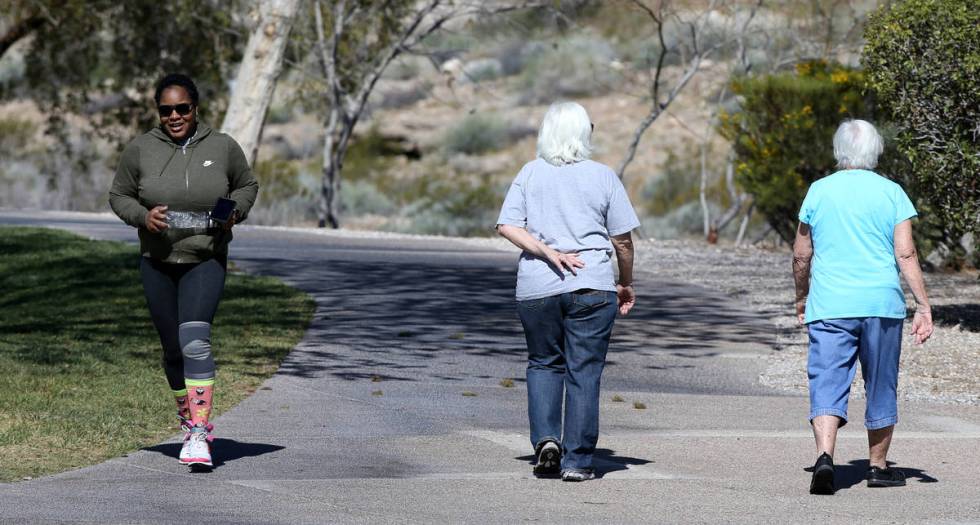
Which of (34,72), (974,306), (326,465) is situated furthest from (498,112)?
(326,465)

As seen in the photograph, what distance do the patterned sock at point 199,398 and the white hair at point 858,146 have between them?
3017 millimetres

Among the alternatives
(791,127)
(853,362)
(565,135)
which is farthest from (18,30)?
(853,362)

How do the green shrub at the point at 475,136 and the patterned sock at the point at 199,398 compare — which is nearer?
the patterned sock at the point at 199,398

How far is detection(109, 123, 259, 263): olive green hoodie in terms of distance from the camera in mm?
7410

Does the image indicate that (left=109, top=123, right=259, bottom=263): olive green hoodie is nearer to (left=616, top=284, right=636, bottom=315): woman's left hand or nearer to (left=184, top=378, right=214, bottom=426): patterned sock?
(left=184, top=378, right=214, bottom=426): patterned sock

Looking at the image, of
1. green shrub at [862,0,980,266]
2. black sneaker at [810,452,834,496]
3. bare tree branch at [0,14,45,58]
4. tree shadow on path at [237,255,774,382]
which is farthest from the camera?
bare tree branch at [0,14,45,58]

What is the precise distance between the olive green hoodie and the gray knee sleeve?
0.30 metres

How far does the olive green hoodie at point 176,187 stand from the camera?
7.41 meters

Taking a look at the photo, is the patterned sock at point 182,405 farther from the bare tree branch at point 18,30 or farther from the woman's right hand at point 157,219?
the bare tree branch at point 18,30

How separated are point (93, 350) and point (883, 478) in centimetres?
617

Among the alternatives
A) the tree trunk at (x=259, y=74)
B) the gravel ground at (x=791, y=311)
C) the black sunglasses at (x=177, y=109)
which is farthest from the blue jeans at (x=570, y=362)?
the tree trunk at (x=259, y=74)

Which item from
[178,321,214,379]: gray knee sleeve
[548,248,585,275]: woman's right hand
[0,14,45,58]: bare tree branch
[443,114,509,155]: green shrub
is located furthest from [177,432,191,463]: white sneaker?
[443,114,509,155]: green shrub

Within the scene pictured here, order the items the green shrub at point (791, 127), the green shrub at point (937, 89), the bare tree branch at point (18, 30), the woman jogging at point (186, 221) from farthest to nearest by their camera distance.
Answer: the bare tree branch at point (18, 30) → the green shrub at point (791, 127) → the green shrub at point (937, 89) → the woman jogging at point (186, 221)

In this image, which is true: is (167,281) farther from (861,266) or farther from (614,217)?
(861,266)
